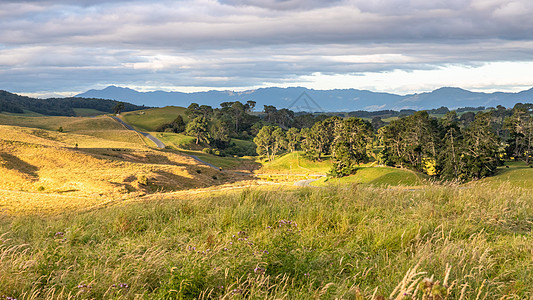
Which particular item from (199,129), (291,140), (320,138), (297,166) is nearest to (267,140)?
(291,140)

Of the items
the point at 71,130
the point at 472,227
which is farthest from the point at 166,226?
the point at 71,130

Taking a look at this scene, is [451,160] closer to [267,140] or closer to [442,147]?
[442,147]

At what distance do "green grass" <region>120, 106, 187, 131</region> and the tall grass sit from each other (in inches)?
5713

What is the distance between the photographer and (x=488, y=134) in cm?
6391

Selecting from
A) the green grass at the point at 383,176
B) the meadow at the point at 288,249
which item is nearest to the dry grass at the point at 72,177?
the meadow at the point at 288,249

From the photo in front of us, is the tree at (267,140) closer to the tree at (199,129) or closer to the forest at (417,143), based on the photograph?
the forest at (417,143)

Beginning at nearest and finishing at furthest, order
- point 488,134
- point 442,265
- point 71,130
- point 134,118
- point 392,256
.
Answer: point 442,265, point 392,256, point 488,134, point 71,130, point 134,118

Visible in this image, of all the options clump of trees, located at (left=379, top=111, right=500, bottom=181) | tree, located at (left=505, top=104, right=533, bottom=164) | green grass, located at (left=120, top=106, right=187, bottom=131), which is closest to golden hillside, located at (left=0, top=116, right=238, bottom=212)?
clump of trees, located at (left=379, top=111, right=500, bottom=181)

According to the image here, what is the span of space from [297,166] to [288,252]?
80.6m

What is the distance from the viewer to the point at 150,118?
16412 centimetres

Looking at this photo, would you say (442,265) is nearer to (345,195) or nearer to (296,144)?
(345,195)

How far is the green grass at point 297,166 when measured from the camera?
8181cm

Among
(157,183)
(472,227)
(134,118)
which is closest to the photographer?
(472,227)

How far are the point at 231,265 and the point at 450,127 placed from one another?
7800 cm
